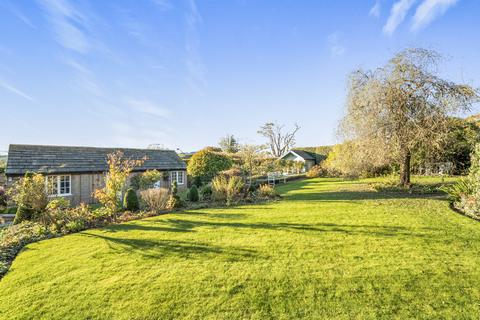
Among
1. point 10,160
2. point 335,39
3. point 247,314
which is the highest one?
point 335,39

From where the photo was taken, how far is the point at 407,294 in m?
3.86

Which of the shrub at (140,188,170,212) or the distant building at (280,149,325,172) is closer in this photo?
the shrub at (140,188,170,212)

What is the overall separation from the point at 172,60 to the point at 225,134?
37.4 m

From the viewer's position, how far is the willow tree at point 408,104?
12.7 meters

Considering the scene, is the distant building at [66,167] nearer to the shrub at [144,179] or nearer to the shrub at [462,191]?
the shrub at [144,179]

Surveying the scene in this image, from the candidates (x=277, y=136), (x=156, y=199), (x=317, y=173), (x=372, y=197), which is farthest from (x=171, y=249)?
(x=277, y=136)

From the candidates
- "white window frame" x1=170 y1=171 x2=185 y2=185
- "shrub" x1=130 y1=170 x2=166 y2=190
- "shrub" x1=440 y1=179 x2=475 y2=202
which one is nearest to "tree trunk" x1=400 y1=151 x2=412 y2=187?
"shrub" x1=440 y1=179 x2=475 y2=202

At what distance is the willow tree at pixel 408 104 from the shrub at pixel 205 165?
1332 centimetres

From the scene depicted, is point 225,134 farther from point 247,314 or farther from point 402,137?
point 247,314

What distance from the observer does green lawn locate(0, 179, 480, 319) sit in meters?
3.69

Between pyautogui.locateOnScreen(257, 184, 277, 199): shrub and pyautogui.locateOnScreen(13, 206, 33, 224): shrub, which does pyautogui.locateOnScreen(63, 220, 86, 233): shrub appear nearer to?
pyautogui.locateOnScreen(13, 206, 33, 224): shrub

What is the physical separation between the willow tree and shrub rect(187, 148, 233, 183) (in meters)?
13.3

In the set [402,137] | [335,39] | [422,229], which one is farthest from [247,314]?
[402,137]

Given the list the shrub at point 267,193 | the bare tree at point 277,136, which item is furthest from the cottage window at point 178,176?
the bare tree at point 277,136
